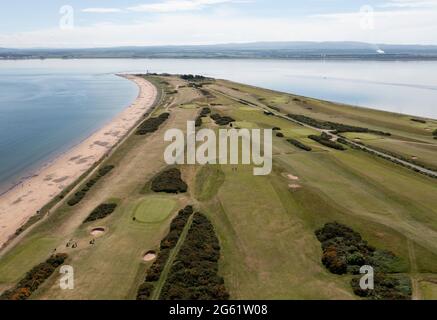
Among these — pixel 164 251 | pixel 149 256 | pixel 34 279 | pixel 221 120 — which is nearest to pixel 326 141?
pixel 221 120

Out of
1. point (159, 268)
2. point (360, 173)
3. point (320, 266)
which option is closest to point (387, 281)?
point (320, 266)

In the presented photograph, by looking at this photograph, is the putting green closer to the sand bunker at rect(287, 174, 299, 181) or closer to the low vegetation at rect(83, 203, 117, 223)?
the low vegetation at rect(83, 203, 117, 223)

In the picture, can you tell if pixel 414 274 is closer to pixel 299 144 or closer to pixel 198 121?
pixel 299 144

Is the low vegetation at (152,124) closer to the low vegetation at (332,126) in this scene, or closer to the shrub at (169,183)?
the shrub at (169,183)

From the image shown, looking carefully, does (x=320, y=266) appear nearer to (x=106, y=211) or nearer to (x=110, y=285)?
(x=110, y=285)

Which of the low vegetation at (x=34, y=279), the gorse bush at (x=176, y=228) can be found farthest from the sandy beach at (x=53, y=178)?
the gorse bush at (x=176, y=228)

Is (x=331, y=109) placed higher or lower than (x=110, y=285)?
higher
